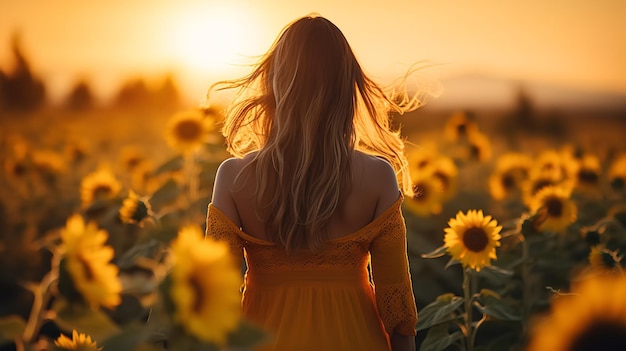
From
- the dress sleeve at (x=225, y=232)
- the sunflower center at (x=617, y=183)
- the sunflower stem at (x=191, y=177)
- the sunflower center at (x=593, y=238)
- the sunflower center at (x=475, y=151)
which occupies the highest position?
the dress sleeve at (x=225, y=232)

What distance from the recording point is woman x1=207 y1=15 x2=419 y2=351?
7.01ft

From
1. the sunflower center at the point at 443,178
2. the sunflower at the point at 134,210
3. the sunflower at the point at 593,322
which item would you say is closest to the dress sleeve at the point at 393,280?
the sunflower at the point at 593,322

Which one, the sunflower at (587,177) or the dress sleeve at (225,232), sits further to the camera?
the sunflower at (587,177)

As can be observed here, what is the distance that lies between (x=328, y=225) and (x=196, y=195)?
2.07m

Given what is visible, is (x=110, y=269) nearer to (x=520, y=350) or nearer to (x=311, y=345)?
(x=311, y=345)

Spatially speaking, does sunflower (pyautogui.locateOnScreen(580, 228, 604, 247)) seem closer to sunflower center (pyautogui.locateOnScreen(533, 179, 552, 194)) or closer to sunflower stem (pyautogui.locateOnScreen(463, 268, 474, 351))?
sunflower stem (pyautogui.locateOnScreen(463, 268, 474, 351))

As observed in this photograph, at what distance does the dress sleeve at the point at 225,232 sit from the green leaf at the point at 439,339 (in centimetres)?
101

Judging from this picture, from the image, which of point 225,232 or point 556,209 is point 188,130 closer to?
point 556,209

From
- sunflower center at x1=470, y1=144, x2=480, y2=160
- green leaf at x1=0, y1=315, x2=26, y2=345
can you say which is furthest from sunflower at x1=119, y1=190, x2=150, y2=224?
sunflower center at x1=470, y1=144, x2=480, y2=160

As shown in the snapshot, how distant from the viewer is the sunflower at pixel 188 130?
14.8 feet

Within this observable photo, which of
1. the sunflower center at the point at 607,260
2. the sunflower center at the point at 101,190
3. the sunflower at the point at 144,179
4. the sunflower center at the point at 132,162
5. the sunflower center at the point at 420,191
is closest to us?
the sunflower center at the point at 607,260

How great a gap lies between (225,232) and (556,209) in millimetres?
2115

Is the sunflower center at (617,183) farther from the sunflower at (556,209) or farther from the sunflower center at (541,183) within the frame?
the sunflower at (556,209)

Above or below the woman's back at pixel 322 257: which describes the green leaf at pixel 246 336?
above
